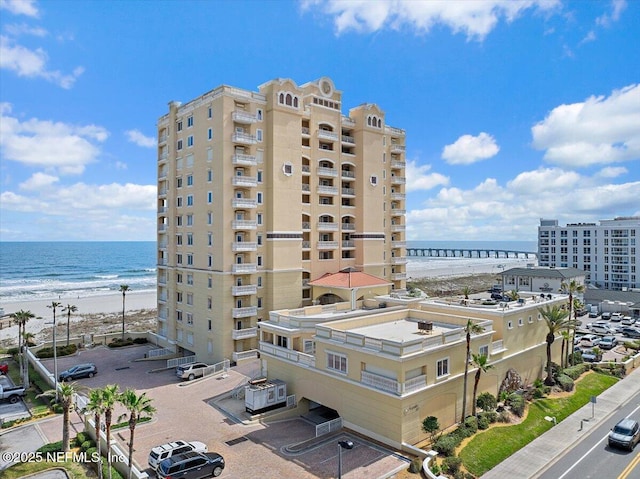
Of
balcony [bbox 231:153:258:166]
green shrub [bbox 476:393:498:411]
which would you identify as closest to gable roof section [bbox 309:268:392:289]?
balcony [bbox 231:153:258:166]

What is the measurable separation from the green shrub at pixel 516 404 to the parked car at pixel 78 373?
132 ft

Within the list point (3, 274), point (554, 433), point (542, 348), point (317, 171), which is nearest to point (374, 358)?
point (554, 433)

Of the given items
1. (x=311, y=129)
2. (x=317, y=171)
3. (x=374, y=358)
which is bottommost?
(x=374, y=358)

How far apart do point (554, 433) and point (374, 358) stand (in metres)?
15.6

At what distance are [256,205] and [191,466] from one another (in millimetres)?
30159

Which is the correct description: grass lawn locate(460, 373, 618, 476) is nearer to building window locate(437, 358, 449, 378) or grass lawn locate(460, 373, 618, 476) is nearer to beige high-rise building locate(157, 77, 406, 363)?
building window locate(437, 358, 449, 378)

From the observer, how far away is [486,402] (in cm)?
3231

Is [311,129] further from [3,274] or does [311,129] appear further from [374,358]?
[3,274]

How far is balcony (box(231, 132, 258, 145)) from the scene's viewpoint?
4691 centimetres

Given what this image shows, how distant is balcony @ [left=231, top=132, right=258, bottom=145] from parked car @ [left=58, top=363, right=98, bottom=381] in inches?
1129

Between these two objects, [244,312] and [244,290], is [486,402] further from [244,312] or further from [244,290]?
[244,290]

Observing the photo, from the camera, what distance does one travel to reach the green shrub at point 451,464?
79.7ft

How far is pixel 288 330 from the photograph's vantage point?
→ 3522cm

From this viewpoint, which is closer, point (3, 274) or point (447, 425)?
point (447, 425)
